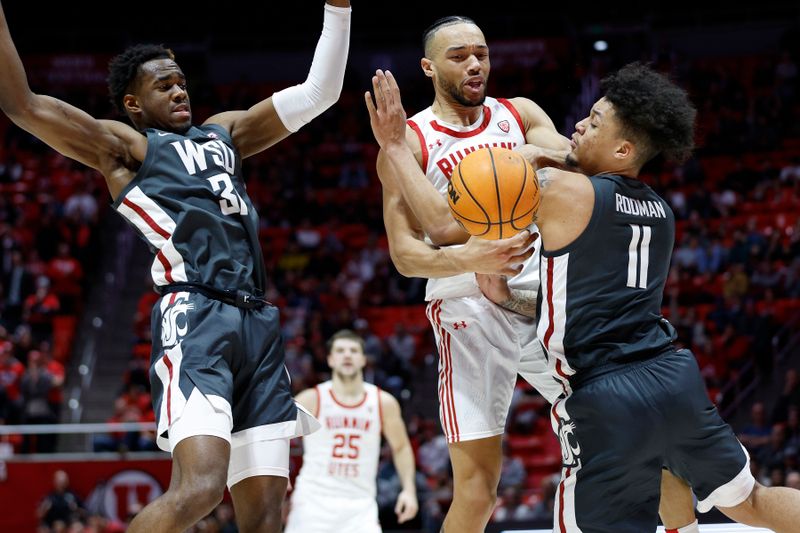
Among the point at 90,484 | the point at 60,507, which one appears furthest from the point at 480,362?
the point at 90,484

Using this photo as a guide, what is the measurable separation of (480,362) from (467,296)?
325mm

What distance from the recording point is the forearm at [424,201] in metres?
4.48

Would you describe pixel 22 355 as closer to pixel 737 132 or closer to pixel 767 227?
pixel 767 227

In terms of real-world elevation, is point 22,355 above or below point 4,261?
below

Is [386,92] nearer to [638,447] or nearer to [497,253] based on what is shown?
[497,253]

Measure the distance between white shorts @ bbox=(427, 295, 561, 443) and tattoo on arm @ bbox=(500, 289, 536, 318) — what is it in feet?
0.15

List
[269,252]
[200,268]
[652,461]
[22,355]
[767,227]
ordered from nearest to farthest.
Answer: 1. [652,461]
2. [200,268]
3. [22,355]
4. [767,227]
5. [269,252]

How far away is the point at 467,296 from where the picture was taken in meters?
4.98

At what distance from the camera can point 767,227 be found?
15.5 m

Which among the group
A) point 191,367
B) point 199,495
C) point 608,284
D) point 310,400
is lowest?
point 310,400

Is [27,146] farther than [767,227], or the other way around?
[27,146]

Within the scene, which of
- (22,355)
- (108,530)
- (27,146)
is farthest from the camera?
(27,146)

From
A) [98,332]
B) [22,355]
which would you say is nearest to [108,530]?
[22,355]

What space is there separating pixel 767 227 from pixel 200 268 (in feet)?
42.3
